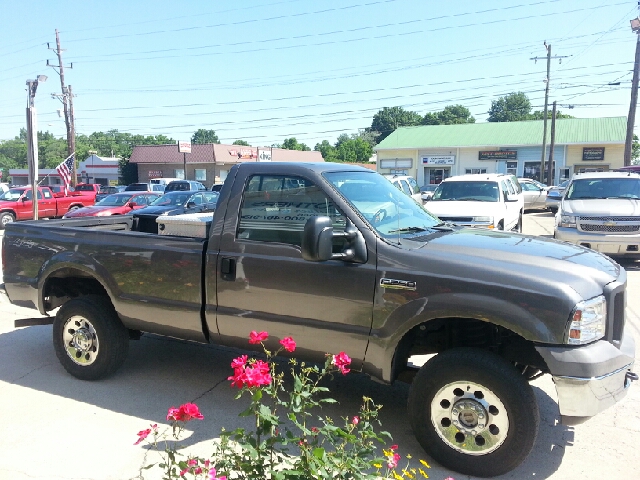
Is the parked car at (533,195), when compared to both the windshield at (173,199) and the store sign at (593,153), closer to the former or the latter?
the windshield at (173,199)

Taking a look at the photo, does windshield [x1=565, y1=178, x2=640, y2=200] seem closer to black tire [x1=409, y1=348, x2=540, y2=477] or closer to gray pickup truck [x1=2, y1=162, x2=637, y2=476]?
gray pickup truck [x1=2, y1=162, x2=637, y2=476]

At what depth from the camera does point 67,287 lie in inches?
213

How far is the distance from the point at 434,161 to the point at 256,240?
133 feet

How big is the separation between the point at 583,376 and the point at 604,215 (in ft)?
27.9

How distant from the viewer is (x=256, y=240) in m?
4.09

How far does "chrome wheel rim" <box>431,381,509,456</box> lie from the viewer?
3.29m

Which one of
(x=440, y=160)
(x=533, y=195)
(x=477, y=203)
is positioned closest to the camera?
(x=477, y=203)

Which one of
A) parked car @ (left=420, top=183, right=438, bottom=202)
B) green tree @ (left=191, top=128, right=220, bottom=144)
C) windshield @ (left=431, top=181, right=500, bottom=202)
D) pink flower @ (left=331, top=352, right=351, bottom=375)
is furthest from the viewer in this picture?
green tree @ (left=191, top=128, right=220, bottom=144)

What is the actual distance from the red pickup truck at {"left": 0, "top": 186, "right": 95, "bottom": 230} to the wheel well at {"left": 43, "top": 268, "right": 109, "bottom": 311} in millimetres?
17161

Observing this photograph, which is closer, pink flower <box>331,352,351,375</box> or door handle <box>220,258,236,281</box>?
pink flower <box>331,352,351,375</box>

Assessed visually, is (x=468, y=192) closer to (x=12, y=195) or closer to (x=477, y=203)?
(x=477, y=203)

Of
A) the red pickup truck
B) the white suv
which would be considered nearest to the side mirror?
the white suv

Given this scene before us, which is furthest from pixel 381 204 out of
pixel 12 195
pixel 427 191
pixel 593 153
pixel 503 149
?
pixel 503 149

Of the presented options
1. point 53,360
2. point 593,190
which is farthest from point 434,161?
point 53,360
